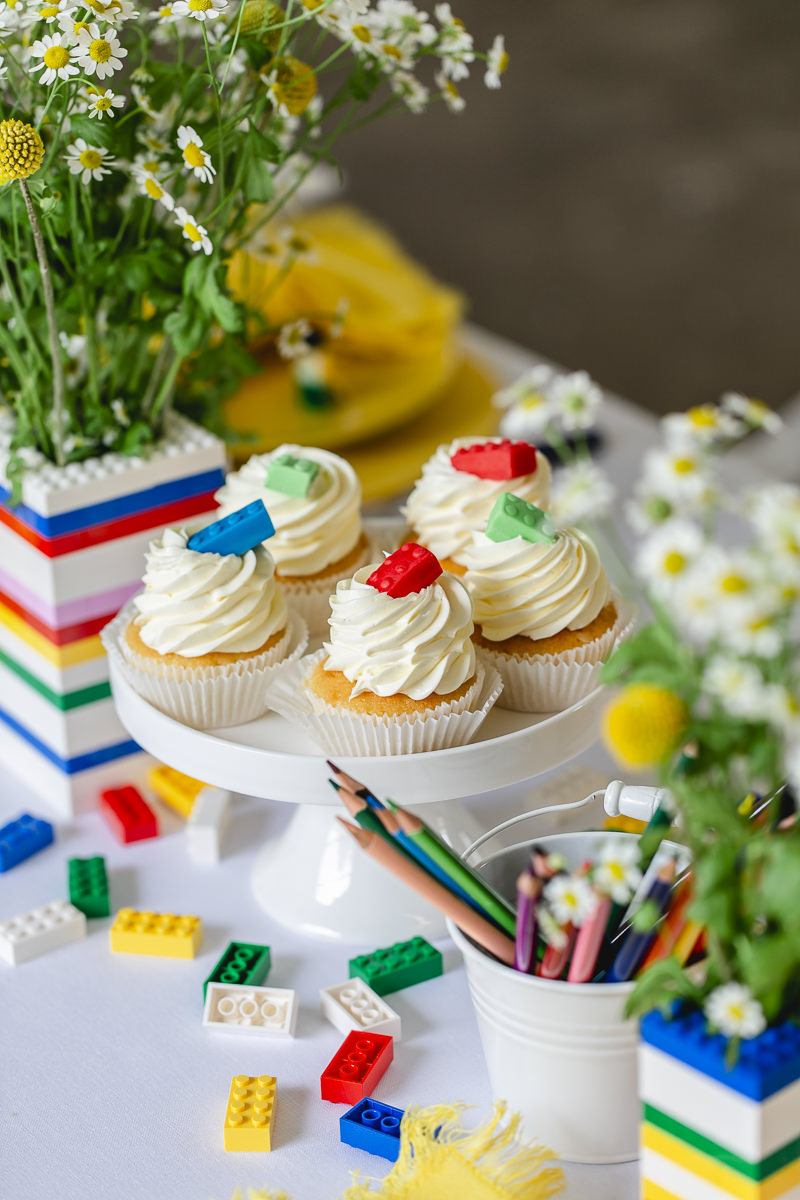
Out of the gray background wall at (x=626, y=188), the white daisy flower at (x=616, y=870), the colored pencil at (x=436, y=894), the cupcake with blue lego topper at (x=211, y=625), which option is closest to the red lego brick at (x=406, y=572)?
the cupcake with blue lego topper at (x=211, y=625)

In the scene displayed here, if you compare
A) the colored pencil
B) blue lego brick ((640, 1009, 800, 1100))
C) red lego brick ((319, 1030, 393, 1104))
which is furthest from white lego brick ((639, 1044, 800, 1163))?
red lego brick ((319, 1030, 393, 1104))

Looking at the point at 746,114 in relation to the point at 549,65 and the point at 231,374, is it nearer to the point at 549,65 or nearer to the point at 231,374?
the point at 549,65

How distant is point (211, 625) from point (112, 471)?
0.22 m

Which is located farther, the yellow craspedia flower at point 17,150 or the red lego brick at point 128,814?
the red lego brick at point 128,814

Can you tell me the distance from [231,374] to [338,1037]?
2.03 ft

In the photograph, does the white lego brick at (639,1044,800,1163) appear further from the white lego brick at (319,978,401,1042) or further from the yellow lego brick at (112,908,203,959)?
the yellow lego brick at (112,908,203,959)

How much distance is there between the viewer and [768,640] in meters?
0.56

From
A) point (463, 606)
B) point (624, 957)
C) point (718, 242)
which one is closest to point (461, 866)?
point (624, 957)

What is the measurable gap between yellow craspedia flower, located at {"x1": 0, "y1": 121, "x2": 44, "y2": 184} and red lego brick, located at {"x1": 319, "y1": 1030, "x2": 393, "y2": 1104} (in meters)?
0.63

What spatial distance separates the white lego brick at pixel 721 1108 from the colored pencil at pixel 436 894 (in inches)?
4.7

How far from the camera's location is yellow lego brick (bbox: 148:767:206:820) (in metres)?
1.21

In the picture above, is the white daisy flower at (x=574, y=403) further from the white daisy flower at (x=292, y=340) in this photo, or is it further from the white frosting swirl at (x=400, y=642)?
the white daisy flower at (x=292, y=340)

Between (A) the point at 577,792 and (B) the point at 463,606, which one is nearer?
(B) the point at 463,606

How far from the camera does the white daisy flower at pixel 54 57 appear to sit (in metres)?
0.93
